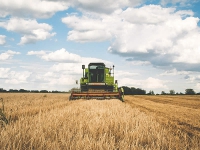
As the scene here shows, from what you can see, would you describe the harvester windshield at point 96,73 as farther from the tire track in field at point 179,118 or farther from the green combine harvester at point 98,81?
the tire track in field at point 179,118

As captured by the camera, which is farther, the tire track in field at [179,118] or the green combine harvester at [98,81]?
the green combine harvester at [98,81]

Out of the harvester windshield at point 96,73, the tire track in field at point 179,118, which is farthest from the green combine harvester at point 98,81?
the tire track in field at point 179,118

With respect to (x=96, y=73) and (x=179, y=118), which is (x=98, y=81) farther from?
(x=179, y=118)

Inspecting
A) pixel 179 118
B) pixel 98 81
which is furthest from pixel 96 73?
pixel 179 118

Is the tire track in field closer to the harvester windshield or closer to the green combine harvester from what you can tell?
the green combine harvester

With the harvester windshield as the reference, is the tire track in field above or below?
below

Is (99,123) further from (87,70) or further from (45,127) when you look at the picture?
(87,70)

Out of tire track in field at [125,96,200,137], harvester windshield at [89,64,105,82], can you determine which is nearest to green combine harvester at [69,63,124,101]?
harvester windshield at [89,64,105,82]

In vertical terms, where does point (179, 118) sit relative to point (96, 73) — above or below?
below

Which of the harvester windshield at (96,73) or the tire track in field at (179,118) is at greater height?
the harvester windshield at (96,73)

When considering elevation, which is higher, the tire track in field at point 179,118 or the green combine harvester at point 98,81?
the green combine harvester at point 98,81

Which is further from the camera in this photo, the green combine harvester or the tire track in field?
the green combine harvester

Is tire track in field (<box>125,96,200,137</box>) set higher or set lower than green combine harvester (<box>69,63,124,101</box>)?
lower

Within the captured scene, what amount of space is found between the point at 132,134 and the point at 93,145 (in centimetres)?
115
